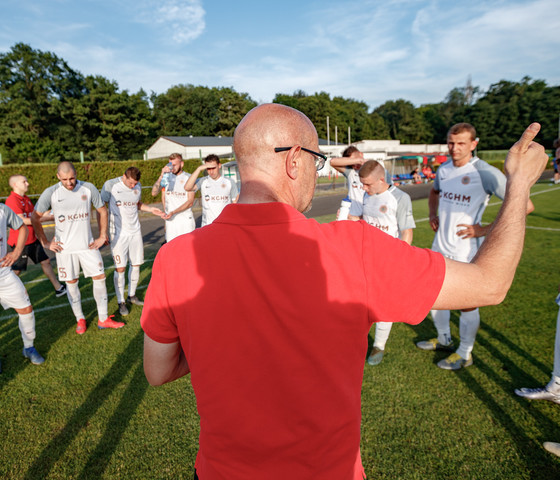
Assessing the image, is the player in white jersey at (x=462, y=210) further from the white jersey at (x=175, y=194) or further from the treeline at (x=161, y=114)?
the treeline at (x=161, y=114)

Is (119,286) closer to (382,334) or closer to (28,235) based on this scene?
(28,235)

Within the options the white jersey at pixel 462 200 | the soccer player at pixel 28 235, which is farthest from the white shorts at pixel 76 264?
the white jersey at pixel 462 200

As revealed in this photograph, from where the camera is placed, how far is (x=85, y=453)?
316 centimetres

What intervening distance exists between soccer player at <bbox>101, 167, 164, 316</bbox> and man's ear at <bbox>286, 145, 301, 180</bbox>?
588 cm

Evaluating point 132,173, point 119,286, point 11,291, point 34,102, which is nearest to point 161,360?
point 11,291

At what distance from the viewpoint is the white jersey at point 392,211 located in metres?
4.58

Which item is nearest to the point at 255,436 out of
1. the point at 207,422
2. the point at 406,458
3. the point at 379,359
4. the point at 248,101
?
the point at 207,422

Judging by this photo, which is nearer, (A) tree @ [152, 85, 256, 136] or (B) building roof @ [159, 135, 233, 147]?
(B) building roof @ [159, 135, 233, 147]

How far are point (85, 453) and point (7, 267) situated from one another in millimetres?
2784

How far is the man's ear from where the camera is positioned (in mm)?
1208

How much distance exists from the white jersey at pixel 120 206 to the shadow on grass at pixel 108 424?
A: 2.67m

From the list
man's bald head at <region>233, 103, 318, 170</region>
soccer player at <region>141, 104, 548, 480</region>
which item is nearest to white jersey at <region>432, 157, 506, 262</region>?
soccer player at <region>141, 104, 548, 480</region>

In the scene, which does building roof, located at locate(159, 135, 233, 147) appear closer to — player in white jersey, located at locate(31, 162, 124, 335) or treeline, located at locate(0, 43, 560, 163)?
treeline, located at locate(0, 43, 560, 163)

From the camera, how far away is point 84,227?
5535 mm
